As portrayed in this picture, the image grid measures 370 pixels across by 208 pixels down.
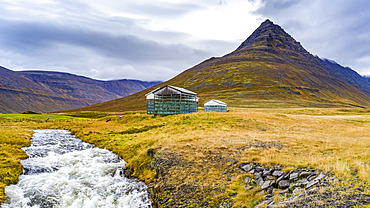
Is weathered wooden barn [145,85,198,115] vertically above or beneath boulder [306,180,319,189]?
above

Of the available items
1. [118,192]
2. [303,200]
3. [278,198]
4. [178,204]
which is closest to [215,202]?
[178,204]

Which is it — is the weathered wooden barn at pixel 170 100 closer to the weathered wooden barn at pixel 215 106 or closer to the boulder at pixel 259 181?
the weathered wooden barn at pixel 215 106

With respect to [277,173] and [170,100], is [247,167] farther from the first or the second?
[170,100]

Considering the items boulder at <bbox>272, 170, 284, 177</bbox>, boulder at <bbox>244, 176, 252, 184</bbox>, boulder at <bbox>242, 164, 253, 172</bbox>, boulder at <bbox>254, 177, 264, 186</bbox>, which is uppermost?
boulder at <bbox>272, 170, 284, 177</bbox>

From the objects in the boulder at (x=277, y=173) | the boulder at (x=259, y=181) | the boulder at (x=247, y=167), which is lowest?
the boulder at (x=259, y=181)

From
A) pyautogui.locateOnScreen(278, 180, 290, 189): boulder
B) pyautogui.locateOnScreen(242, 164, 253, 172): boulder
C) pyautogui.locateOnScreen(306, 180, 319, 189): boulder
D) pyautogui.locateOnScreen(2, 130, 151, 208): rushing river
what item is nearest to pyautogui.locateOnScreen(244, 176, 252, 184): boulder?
pyautogui.locateOnScreen(242, 164, 253, 172): boulder

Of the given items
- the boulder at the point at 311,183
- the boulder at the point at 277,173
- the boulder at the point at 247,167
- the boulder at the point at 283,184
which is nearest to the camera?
the boulder at the point at 311,183

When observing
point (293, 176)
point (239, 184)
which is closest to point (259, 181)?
point (239, 184)

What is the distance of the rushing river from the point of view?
519 inches

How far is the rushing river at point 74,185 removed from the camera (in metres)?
13.2

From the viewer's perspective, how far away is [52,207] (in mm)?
12633

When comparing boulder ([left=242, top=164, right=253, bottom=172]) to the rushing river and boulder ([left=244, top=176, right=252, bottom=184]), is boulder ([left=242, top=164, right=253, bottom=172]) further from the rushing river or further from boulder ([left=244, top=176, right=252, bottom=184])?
the rushing river

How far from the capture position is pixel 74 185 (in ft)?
50.1

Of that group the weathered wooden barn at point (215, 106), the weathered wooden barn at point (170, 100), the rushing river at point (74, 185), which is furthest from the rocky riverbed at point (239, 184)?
the weathered wooden barn at point (215, 106)
